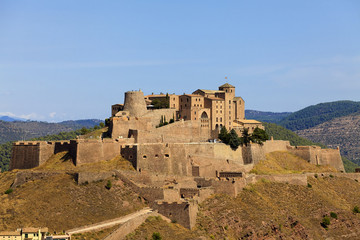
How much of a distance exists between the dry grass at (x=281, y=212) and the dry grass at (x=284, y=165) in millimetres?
4252

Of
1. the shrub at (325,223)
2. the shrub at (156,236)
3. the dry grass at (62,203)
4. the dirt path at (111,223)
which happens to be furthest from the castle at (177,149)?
the shrub at (325,223)

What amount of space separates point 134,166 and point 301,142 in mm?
104359

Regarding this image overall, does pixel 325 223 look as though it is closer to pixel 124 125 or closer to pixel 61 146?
pixel 124 125

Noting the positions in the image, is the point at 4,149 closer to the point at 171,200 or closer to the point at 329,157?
the point at 329,157


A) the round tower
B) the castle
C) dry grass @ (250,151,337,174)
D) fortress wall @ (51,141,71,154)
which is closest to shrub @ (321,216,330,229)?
the castle

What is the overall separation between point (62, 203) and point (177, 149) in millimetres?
18818

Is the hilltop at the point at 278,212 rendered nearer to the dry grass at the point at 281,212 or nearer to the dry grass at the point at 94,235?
the dry grass at the point at 281,212

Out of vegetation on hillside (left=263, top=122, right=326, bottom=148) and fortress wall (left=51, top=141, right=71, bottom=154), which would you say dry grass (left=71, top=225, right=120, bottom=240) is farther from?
vegetation on hillside (left=263, top=122, right=326, bottom=148)

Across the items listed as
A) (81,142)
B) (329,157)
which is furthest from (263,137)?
(81,142)

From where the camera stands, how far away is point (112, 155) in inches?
2653

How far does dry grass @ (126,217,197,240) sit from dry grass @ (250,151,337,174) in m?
27.5

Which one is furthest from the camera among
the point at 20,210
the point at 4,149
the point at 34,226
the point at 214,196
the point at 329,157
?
the point at 4,149

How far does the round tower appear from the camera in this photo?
81.3 m

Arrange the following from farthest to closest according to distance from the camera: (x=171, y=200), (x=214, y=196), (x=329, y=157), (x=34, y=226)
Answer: (x=329, y=157), (x=214, y=196), (x=171, y=200), (x=34, y=226)
